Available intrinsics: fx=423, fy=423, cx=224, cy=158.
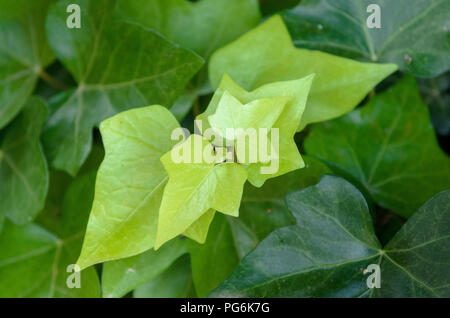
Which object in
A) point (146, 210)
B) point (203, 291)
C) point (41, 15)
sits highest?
point (41, 15)

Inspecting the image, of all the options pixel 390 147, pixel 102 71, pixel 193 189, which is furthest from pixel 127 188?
pixel 390 147

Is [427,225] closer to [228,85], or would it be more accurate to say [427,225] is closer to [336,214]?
[336,214]

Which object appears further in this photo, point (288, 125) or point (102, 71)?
point (102, 71)

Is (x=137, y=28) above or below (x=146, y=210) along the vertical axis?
above

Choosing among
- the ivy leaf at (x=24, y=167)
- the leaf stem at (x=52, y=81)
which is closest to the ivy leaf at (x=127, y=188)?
the ivy leaf at (x=24, y=167)

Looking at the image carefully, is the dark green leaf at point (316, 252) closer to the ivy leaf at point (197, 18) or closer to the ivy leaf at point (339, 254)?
the ivy leaf at point (339, 254)

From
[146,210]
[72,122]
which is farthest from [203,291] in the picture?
[72,122]

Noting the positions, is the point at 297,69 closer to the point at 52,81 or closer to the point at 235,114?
the point at 235,114

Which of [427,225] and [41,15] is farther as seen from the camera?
[41,15]
